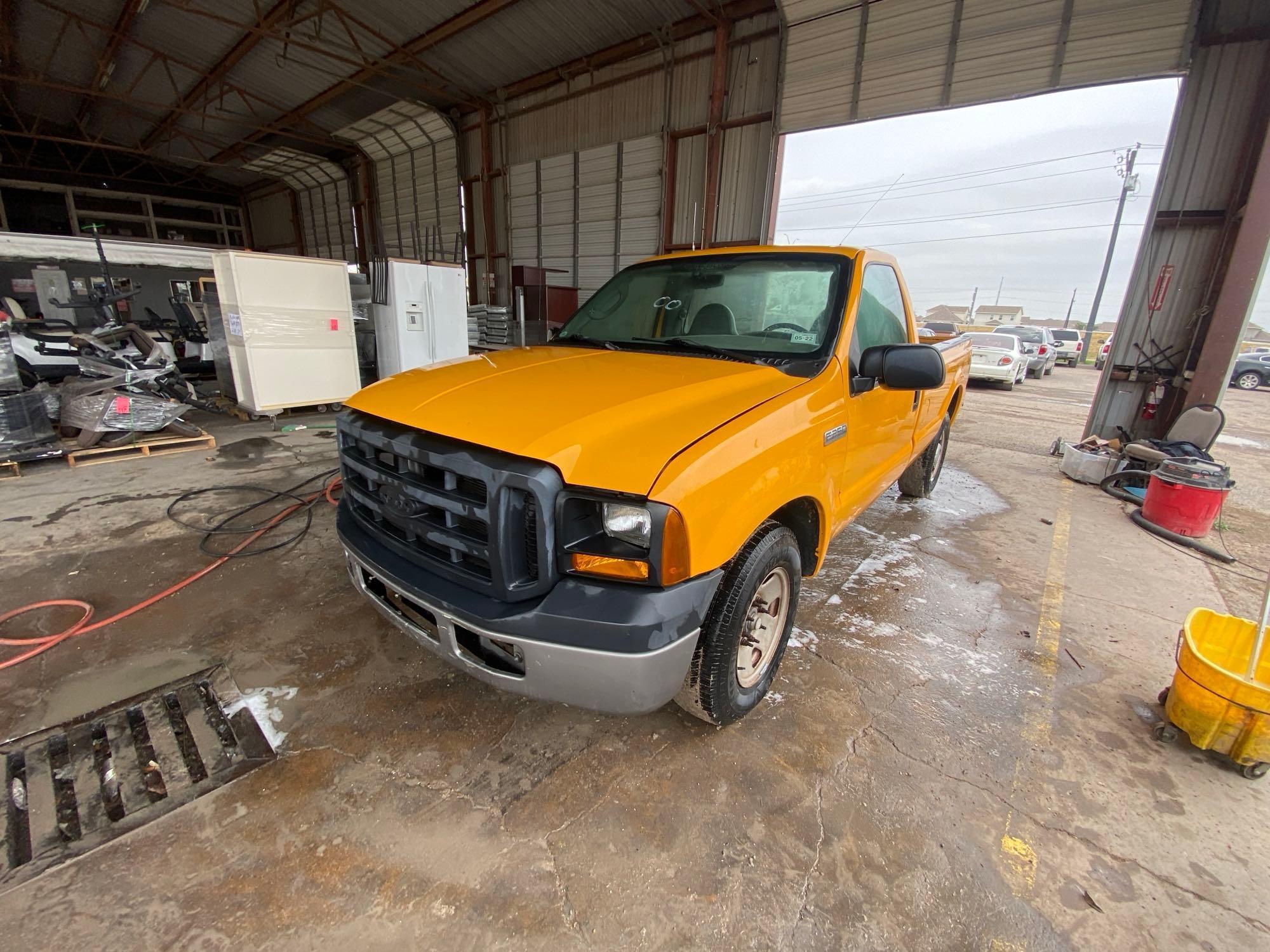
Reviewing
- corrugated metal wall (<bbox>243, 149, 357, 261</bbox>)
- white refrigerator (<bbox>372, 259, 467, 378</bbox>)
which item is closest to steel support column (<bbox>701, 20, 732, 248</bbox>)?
A: white refrigerator (<bbox>372, 259, 467, 378</bbox>)

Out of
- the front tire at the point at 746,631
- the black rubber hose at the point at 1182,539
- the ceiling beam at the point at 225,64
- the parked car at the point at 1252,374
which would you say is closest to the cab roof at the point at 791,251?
the front tire at the point at 746,631

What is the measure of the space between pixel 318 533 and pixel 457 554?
2.56 meters

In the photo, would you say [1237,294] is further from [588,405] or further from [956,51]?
[588,405]

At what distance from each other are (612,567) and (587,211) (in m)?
12.6

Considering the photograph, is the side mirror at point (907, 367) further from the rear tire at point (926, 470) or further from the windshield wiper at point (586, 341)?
the rear tire at point (926, 470)

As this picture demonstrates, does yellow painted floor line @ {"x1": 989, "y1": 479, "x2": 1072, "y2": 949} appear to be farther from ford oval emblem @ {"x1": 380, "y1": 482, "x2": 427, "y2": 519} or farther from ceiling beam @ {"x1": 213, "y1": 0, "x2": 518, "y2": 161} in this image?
ceiling beam @ {"x1": 213, "y1": 0, "x2": 518, "y2": 161}

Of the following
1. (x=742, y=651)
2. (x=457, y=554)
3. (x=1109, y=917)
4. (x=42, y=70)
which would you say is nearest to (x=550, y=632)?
(x=457, y=554)

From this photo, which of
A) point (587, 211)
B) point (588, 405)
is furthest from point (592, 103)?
point (588, 405)

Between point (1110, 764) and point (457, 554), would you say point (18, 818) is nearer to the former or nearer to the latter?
point (457, 554)

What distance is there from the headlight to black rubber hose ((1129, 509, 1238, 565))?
5082mm

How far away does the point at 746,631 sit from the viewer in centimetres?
211

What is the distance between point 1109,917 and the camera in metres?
1.52

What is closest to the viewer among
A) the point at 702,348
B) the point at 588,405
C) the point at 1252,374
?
the point at 588,405

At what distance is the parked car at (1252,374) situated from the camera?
695 inches
